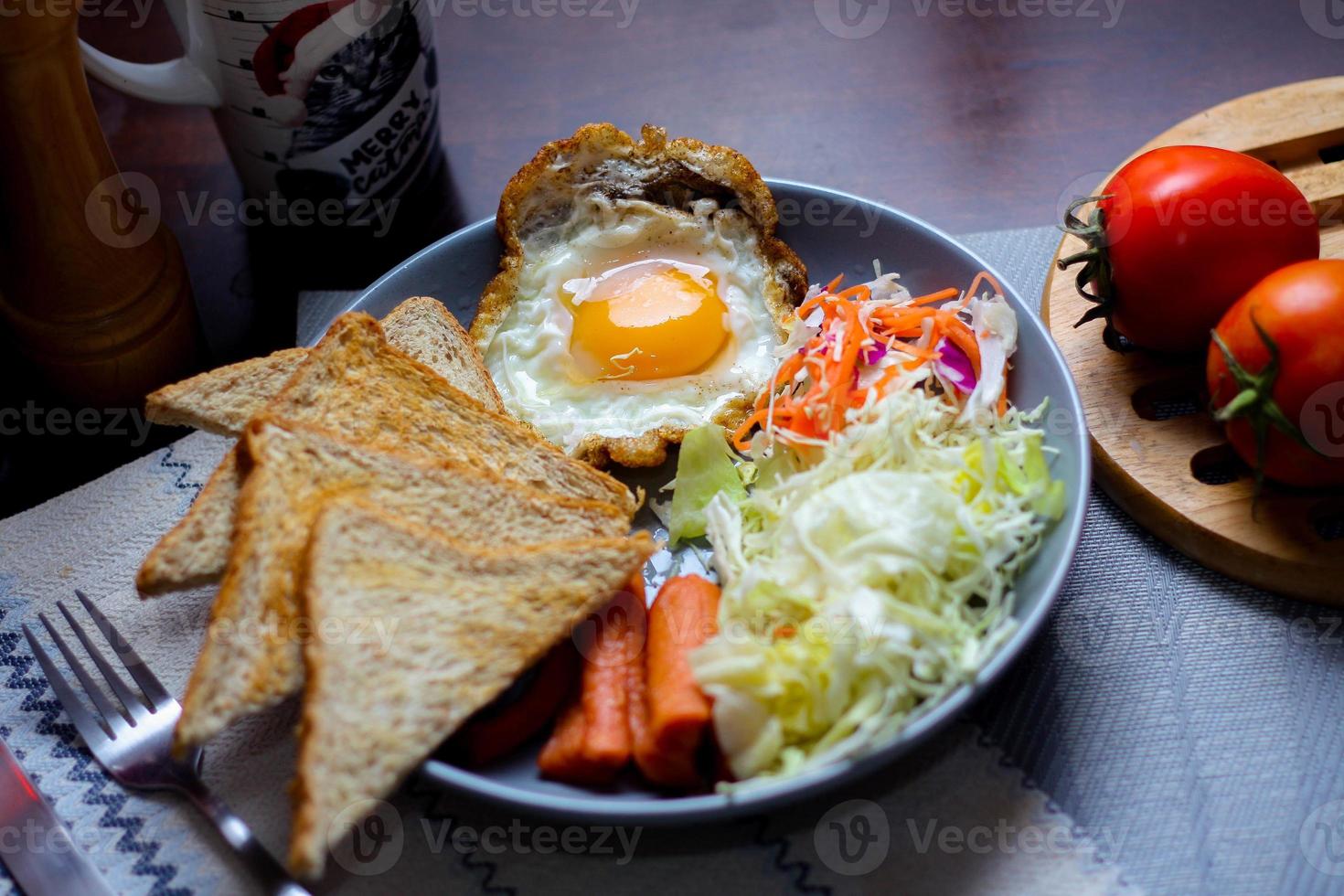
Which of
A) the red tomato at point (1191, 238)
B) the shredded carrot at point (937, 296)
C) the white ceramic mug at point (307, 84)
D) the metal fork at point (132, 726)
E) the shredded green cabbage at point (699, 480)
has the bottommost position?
the metal fork at point (132, 726)

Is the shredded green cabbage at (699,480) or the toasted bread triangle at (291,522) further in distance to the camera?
the shredded green cabbage at (699,480)

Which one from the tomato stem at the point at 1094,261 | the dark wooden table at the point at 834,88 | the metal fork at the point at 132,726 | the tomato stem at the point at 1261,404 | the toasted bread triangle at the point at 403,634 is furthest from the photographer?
the dark wooden table at the point at 834,88

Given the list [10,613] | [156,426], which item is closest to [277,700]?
[10,613]

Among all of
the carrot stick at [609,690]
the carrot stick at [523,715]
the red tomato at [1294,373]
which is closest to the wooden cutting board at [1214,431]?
the red tomato at [1294,373]

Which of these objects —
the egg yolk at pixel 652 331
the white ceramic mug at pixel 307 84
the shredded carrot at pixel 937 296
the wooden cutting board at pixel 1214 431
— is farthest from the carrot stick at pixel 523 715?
the white ceramic mug at pixel 307 84

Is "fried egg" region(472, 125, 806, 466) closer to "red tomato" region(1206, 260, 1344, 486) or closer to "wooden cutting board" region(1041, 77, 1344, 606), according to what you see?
"wooden cutting board" region(1041, 77, 1344, 606)

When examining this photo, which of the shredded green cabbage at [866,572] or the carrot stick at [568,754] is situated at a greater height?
the shredded green cabbage at [866,572]

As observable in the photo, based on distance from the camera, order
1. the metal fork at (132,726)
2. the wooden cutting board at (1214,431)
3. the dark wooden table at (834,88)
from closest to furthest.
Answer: the metal fork at (132,726), the wooden cutting board at (1214,431), the dark wooden table at (834,88)

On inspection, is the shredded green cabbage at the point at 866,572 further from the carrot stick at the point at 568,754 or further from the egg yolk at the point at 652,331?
the egg yolk at the point at 652,331
